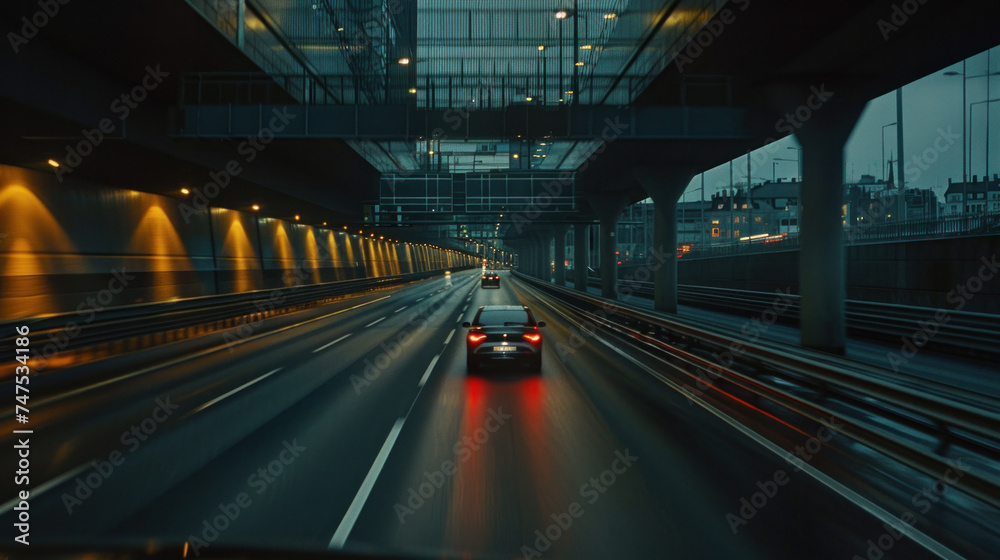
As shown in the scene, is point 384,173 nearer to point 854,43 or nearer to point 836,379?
point 854,43

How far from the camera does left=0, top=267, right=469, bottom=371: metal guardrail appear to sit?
15.5 metres

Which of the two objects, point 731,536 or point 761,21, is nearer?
point 731,536

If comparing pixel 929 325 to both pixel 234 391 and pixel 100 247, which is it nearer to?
pixel 234 391

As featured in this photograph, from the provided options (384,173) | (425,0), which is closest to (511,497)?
(425,0)

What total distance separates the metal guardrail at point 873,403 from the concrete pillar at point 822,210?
2.96 meters

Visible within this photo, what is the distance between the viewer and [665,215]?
30.6 meters

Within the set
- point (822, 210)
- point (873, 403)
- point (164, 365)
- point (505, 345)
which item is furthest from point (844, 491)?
point (164, 365)

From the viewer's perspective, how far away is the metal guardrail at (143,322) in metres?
15.5

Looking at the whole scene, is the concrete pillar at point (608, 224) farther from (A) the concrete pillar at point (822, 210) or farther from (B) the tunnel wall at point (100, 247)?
(A) the concrete pillar at point (822, 210)

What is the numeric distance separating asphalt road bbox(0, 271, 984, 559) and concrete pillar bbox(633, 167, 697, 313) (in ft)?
62.8

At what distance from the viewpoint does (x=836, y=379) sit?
855 cm

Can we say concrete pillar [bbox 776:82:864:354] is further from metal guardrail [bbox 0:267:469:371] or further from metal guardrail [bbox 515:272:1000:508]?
metal guardrail [bbox 0:267:469:371]

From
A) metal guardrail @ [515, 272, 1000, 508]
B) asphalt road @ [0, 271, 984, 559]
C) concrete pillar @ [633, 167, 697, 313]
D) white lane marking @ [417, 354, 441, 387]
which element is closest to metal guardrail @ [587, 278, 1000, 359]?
concrete pillar @ [633, 167, 697, 313]

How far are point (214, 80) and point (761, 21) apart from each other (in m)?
15.8
